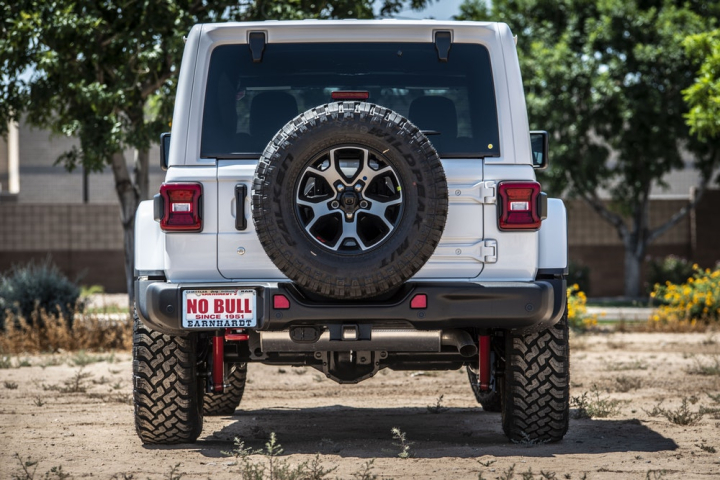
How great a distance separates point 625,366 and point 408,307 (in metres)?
5.69

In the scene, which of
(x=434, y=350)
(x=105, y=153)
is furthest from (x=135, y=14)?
(x=434, y=350)

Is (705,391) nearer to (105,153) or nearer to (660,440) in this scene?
(660,440)

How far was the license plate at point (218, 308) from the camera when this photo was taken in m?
5.00

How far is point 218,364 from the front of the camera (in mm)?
5531

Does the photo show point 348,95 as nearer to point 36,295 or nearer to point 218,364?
point 218,364

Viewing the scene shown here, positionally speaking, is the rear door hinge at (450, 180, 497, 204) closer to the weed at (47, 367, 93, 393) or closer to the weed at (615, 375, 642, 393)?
the weed at (615, 375, 642, 393)

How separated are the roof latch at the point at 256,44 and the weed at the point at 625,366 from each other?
5.68 m

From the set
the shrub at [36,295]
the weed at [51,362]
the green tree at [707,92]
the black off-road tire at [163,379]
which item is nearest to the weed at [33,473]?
the black off-road tire at [163,379]

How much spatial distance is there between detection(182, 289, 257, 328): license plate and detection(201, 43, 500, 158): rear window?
79 centimetres

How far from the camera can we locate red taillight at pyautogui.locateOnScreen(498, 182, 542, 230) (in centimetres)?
511

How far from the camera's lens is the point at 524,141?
17.2ft

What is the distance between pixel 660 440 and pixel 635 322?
384 inches

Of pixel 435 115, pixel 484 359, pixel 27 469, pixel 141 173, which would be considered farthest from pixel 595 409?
pixel 141 173

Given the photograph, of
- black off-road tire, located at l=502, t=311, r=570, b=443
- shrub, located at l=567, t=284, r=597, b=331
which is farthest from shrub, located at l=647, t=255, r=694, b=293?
black off-road tire, located at l=502, t=311, r=570, b=443
